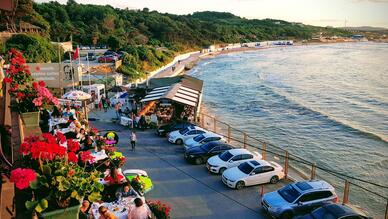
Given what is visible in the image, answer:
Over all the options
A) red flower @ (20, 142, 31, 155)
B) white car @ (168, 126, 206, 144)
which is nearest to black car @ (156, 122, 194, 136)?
white car @ (168, 126, 206, 144)

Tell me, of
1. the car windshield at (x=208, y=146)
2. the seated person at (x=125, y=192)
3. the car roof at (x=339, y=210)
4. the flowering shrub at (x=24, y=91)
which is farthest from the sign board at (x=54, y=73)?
the car roof at (x=339, y=210)

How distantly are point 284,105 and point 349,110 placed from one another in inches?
301

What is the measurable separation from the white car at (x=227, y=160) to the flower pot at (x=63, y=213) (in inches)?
530

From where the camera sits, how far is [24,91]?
38.2 ft

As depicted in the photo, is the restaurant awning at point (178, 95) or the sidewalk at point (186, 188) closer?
the sidewalk at point (186, 188)

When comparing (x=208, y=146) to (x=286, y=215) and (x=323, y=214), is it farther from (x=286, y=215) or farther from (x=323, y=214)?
(x=323, y=214)

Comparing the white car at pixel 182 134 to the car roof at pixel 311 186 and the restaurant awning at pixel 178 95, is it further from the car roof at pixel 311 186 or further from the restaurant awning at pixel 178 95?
the car roof at pixel 311 186

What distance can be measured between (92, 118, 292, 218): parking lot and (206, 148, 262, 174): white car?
1.32ft

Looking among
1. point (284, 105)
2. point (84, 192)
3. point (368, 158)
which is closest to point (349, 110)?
point (284, 105)

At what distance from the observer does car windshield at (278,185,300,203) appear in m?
14.7

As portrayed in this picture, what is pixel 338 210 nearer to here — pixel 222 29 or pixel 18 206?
pixel 18 206

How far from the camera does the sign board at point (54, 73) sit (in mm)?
30781

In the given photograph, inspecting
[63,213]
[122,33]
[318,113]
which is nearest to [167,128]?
[63,213]

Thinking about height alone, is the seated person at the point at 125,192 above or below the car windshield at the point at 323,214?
above
